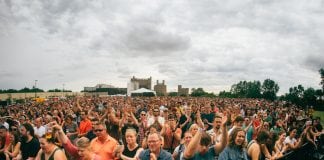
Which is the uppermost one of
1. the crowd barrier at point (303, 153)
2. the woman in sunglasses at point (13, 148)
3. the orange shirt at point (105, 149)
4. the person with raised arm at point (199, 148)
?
the person with raised arm at point (199, 148)

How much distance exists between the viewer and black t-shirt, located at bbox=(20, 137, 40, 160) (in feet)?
20.8

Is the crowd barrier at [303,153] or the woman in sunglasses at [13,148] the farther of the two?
the crowd barrier at [303,153]

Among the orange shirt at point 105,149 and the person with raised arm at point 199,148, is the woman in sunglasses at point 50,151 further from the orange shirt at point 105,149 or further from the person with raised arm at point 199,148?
the person with raised arm at point 199,148

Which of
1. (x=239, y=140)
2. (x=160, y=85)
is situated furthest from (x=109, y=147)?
(x=160, y=85)

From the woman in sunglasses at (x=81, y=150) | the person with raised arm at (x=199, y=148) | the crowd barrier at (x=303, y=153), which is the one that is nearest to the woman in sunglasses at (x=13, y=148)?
the woman in sunglasses at (x=81, y=150)

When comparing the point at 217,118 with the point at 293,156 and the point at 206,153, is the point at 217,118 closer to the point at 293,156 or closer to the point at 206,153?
the point at 293,156

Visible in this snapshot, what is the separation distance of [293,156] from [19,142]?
612cm

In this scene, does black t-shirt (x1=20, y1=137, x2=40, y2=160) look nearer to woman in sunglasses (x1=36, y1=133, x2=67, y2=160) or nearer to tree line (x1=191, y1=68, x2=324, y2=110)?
woman in sunglasses (x1=36, y1=133, x2=67, y2=160)

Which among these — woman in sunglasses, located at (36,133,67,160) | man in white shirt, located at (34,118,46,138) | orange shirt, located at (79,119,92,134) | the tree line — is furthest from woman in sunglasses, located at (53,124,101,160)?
the tree line

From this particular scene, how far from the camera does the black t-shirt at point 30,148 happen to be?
6332 millimetres

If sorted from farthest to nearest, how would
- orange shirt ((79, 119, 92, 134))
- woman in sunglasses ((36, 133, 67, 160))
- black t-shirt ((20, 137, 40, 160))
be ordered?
orange shirt ((79, 119, 92, 134)) → black t-shirt ((20, 137, 40, 160)) → woman in sunglasses ((36, 133, 67, 160))

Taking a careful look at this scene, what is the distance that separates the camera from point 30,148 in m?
6.40

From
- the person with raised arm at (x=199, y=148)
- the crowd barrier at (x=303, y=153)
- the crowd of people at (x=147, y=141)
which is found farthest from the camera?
the crowd barrier at (x=303, y=153)

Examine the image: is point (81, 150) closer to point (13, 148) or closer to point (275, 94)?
point (13, 148)
